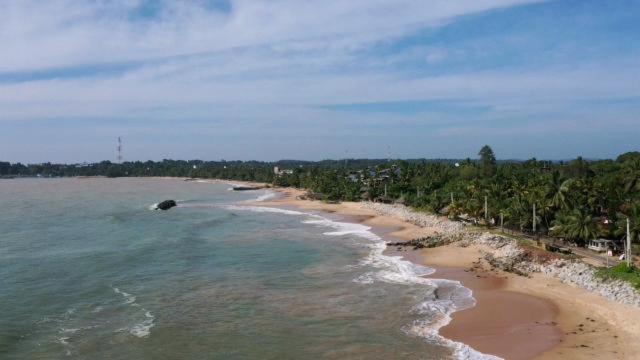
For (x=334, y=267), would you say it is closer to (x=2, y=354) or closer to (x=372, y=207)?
(x=2, y=354)

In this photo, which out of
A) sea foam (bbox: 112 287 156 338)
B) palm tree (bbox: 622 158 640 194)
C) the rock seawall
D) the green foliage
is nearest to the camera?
sea foam (bbox: 112 287 156 338)

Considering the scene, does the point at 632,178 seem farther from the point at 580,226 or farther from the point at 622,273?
the point at 622,273

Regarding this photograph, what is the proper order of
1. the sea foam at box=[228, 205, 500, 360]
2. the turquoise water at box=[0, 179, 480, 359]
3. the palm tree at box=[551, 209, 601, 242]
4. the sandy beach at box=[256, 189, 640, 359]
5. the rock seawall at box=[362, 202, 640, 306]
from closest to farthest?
the sandy beach at box=[256, 189, 640, 359] → the turquoise water at box=[0, 179, 480, 359] → the sea foam at box=[228, 205, 500, 360] → the rock seawall at box=[362, 202, 640, 306] → the palm tree at box=[551, 209, 601, 242]

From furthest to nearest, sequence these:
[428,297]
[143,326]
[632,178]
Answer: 1. [632,178]
2. [428,297]
3. [143,326]

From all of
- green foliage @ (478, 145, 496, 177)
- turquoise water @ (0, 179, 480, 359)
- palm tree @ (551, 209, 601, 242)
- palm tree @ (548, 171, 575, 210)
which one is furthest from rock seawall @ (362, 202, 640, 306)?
green foliage @ (478, 145, 496, 177)

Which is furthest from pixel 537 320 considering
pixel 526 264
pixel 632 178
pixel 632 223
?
pixel 632 178

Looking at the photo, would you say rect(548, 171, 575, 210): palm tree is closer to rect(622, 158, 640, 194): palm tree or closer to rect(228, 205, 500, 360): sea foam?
rect(622, 158, 640, 194): palm tree

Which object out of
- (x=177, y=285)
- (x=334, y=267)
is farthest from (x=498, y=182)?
(x=177, y=285)
